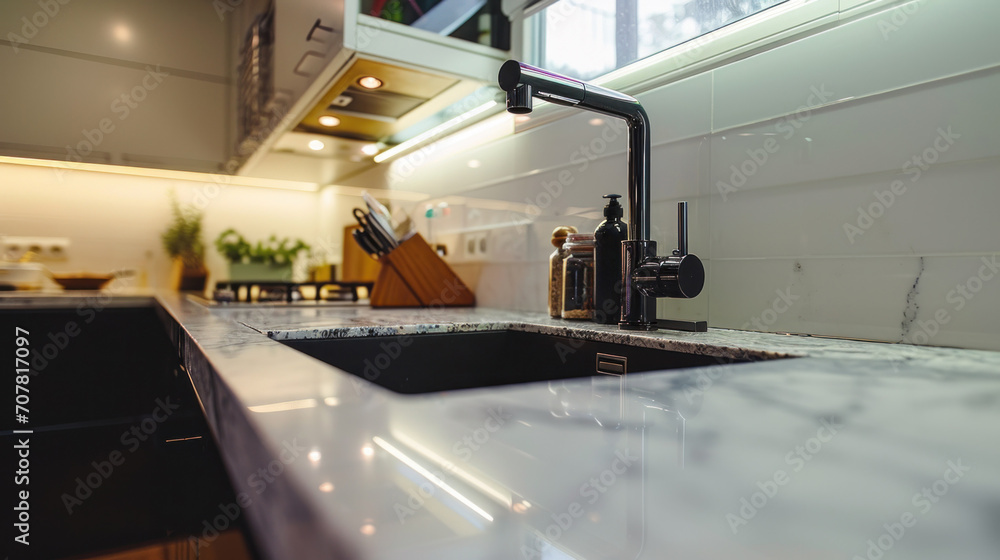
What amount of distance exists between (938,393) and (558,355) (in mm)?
649

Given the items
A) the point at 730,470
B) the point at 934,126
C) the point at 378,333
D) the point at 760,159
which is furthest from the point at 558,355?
the point at 730,470

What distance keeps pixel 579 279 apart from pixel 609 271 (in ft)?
0.29

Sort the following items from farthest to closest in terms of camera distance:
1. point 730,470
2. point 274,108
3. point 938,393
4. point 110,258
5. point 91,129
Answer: point 110,258, point 91,129, point 274,108, point 938,393, point 730,470

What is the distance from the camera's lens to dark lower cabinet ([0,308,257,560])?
1529mm

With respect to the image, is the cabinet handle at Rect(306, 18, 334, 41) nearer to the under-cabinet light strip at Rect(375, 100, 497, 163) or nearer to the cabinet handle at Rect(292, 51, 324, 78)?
the cabinet handle at Rect(292, 51, 324, 78)

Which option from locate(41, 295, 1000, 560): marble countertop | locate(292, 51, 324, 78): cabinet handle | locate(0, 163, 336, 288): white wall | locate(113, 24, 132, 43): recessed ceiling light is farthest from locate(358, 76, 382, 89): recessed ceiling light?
locate(113, 24, 132, 43): recessed ceiling light

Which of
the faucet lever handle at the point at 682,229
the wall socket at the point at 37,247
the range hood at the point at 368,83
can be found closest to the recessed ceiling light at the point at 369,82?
the range hood at the point at 368,83

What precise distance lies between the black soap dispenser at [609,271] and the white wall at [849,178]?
0.14 metres

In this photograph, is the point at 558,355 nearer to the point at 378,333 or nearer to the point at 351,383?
the point at 378,333

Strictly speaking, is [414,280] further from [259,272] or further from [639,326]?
[259,272]

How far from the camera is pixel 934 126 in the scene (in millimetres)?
742

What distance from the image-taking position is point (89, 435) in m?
1.79

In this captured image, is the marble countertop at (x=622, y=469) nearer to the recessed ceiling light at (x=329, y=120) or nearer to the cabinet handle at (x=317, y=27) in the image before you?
the cabinet handle at (x=317, y=27)

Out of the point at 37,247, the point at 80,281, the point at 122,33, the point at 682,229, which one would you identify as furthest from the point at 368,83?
the point at 37,247
